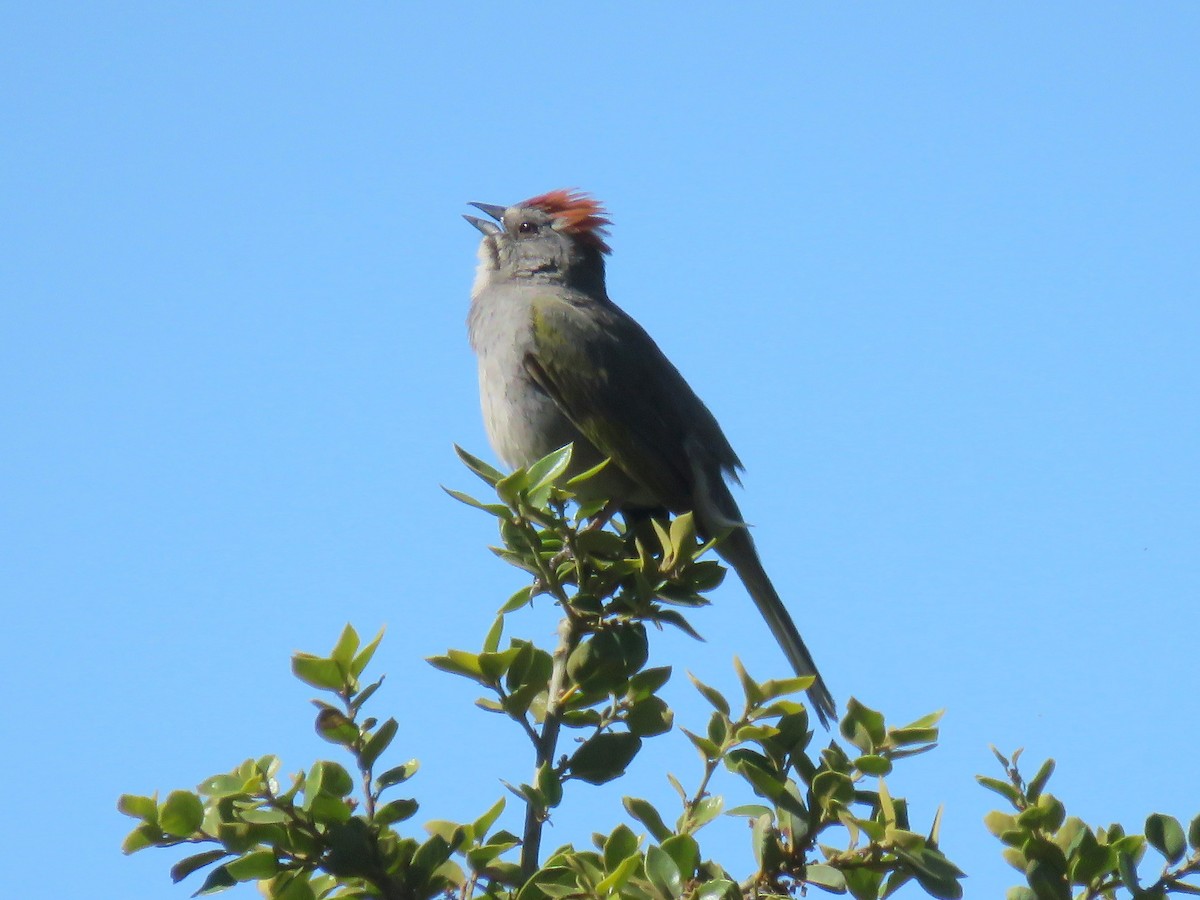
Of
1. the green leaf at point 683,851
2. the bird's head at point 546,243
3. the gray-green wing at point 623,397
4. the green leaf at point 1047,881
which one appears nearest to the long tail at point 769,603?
the gray-green wing at point 623,397

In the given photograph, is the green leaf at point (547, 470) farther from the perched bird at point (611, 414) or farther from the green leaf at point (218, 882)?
the perched bird at point (611, 414)

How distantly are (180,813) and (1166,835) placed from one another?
2051mm

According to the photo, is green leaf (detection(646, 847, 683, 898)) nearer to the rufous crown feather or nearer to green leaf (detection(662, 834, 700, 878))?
green leaf (detection(662, 834, 700, 878))

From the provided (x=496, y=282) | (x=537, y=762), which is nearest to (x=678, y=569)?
(x=537, y=762)

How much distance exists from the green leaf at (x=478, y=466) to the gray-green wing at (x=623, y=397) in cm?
255

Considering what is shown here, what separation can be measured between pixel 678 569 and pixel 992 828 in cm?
101

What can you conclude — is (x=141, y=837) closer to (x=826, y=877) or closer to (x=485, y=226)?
(x=826, y=877)

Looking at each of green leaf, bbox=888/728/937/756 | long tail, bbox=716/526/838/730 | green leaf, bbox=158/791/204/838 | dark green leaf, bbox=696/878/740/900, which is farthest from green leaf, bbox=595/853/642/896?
long tail, bbox=716/526/838/730

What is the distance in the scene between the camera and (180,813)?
2594mm

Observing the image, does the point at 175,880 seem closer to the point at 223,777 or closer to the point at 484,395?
the point at 223,777

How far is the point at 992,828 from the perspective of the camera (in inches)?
109

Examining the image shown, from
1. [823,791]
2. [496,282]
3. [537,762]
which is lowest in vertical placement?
[823,791]

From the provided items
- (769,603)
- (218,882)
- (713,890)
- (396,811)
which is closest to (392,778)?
(396,811)

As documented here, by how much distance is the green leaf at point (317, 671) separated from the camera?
2.67 meters
